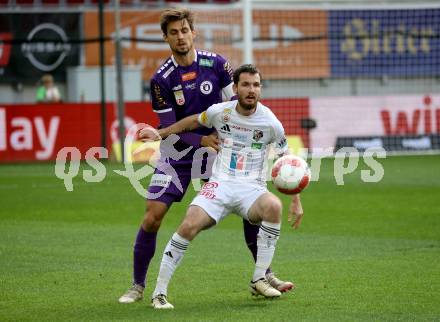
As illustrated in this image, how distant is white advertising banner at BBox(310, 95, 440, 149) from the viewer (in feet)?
83.8

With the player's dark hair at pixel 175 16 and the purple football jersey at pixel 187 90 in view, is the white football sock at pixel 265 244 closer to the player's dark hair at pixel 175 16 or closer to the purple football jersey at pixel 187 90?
the purple football jersey at pixel 187 90

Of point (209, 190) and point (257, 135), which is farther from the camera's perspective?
point (257, 135)

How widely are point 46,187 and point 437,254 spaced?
9.82 metres

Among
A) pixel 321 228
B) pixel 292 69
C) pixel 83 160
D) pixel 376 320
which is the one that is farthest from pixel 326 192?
pixel 292 69

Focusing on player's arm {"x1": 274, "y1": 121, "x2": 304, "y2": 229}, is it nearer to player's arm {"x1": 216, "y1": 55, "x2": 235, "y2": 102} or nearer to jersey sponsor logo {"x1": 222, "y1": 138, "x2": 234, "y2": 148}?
jersey sponsor logo {"x1": 222, "y1": 138, "x2": 234, "y2": 148}

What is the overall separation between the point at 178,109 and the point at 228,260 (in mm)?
2243

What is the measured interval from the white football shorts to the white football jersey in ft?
0.32

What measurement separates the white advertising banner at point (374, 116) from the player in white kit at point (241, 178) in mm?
17255

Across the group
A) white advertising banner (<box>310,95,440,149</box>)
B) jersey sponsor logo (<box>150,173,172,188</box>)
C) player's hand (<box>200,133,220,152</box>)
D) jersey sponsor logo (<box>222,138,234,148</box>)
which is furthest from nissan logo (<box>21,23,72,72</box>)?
jersey sponsor logo (<box>222,138,234,148</box>)

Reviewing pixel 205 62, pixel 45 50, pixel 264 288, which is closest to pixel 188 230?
pixel 264 288

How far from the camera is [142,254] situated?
8.48 m

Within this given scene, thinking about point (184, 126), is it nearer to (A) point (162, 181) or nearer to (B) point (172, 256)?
(A) point (162, 181)

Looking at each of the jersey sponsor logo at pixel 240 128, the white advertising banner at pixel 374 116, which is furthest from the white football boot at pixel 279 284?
the white advertising banner at pixel 374 116

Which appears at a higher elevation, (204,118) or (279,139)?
(204,118)
